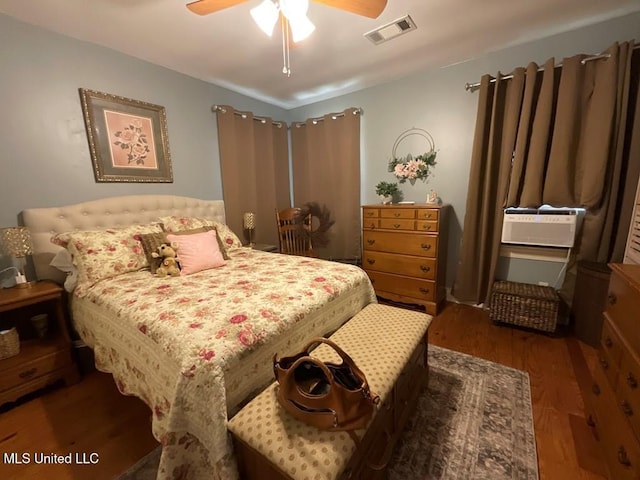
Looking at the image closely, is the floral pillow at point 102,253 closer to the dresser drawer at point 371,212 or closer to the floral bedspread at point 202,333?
the floral bedspread at point 202,333

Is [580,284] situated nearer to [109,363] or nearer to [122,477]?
[122,477]

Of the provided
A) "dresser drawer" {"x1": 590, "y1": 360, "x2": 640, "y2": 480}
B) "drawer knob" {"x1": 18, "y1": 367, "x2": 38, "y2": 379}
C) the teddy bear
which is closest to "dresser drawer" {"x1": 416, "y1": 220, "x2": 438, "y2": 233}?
"dresser drawer" {"x1": 590, "y1": 360, "x2": 640, "y2": 480}

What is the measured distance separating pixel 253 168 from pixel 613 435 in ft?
11.1

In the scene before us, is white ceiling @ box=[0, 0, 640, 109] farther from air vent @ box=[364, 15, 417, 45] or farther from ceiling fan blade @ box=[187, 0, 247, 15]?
ceiling fan blade @ box=[187, 0, 247, 15]

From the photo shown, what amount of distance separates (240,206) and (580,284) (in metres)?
3.28

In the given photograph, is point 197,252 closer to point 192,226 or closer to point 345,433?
point 192,226

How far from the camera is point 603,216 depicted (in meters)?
2.01

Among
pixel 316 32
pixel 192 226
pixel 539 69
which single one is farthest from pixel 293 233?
pixel 539 69

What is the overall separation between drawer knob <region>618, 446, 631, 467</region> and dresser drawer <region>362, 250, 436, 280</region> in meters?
1.58

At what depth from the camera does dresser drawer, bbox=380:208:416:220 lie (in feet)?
8.32

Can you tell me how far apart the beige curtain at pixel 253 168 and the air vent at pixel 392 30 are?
1.64 m

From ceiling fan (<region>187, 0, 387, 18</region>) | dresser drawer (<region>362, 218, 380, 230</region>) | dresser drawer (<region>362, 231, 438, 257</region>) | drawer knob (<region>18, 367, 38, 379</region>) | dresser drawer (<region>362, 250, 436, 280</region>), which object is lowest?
drawer knob (<region>18, 367, 38, 379</region>)

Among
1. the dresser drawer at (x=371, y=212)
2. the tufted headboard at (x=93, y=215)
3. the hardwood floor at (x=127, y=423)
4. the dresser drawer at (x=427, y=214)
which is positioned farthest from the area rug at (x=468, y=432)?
the tufted headboard at (x=93, y=215)

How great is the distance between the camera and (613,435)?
106 cm
